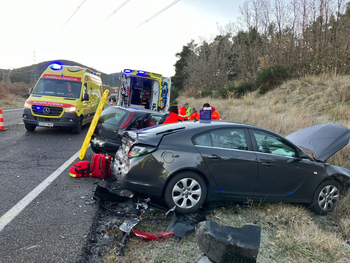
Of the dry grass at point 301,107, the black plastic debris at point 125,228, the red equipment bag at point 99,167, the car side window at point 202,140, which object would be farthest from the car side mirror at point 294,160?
the red equipment bag at point 99,167

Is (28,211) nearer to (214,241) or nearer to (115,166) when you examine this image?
(115,166)

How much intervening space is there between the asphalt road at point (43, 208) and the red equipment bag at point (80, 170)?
11cm

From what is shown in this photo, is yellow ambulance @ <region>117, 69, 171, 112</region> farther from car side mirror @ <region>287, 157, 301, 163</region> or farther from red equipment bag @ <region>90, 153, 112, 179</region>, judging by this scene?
car side mirror @ <region>287, 157, 301, 163</region>

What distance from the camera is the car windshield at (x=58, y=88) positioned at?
418 inches

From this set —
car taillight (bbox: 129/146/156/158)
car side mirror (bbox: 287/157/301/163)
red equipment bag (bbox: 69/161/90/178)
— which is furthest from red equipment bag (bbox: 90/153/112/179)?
car side mirror (bbox: 287/157/301/163)

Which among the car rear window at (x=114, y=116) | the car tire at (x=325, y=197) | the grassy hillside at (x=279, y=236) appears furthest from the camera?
the car rear window at (x=114, y=116)

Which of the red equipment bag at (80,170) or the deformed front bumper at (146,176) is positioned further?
the red equipment bag at (80,170)

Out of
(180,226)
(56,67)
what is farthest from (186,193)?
(56,67)

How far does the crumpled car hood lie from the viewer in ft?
15.9

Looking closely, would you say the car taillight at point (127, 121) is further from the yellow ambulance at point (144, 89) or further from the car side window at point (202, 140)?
the yellow ambulance at point (144, 89)

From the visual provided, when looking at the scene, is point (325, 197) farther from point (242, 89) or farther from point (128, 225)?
point (242, 89)

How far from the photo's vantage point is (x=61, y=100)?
10055mm

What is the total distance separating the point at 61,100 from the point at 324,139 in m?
8.60

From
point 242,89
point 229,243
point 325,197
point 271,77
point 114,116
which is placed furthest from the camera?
point 242,89
